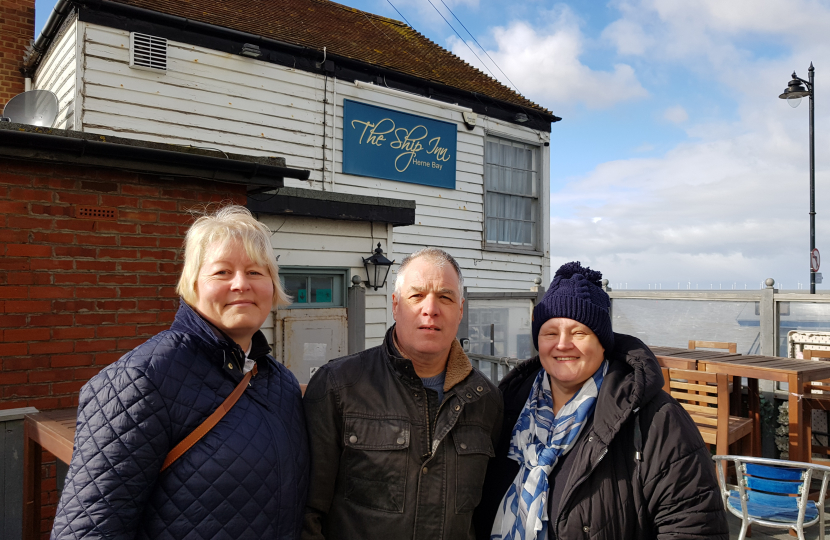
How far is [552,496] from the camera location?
201 centimetres

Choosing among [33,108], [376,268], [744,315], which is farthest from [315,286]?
[744,315]

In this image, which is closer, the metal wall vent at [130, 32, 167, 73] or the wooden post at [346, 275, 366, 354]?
the wooden post at [346, 275, 366, 354]

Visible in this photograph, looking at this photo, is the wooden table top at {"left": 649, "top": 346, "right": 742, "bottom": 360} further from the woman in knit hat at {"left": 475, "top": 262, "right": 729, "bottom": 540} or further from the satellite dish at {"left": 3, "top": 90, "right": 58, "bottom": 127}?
the satellite dish at {"left": 3, "top": 90, "right": 58, "bottom": 127}

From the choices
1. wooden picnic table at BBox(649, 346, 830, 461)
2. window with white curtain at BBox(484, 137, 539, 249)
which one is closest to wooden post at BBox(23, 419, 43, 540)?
wooden picnic table at BBox(649, 346, 830, 461)

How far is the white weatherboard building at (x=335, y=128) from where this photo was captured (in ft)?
22.4

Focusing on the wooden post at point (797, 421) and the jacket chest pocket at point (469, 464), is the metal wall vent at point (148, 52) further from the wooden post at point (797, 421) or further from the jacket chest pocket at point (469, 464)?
Result: the wooden post at point (797, 421)

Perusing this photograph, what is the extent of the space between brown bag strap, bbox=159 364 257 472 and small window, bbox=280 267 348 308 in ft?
15.7

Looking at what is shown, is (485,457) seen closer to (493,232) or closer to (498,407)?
(498,407)

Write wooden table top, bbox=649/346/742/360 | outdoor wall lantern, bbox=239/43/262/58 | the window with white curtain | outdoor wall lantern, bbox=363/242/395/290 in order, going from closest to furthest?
wooden table top, bbox=649/346/742/360
outdoor wall lantern, bbox=363/242/395/290
outdoor wall lantern, bbox=239/43/262/58
the window with white curtain

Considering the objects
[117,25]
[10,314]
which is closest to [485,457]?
[10,314]

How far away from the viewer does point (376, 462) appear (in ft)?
6.66

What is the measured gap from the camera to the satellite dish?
5.03 metres

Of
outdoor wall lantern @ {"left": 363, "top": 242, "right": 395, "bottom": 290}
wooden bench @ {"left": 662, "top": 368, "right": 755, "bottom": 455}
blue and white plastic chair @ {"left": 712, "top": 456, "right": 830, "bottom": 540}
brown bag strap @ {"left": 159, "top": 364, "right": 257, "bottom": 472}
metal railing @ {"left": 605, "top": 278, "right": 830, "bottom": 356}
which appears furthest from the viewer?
metal railing @ {"left": 605, "top": 278, "right": 830, "bottom": 356}

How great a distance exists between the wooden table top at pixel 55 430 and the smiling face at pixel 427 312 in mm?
1443
